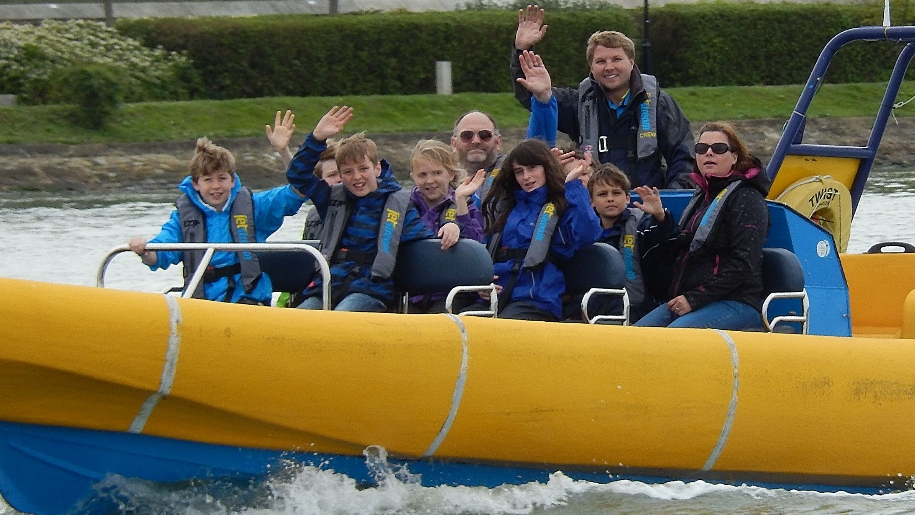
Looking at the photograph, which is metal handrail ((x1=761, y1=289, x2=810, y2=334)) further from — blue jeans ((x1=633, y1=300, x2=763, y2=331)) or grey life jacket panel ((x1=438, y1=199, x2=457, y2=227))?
grey life jacket panel ((x1=438, y1=199, x2=457, y2=227))

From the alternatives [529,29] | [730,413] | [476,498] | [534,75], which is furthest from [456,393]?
[529,29]

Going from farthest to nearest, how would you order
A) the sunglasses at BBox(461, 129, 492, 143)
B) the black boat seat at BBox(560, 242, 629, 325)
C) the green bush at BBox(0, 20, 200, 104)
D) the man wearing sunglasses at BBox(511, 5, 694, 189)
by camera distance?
the green bush at BBox(0, 20, 200, 104) < the man wearing sunglasses at BBox(511, 5, 694, 189) < the sunglasses at BBox(461, 129, 492, 143) < the black boat seat at BBox(560, 242, 629, 325)

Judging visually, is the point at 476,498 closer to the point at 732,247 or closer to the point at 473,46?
the point at 732,247

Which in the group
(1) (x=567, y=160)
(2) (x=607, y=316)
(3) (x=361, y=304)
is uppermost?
(1) (x=567, y=160)

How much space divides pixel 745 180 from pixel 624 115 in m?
Result: 1.17

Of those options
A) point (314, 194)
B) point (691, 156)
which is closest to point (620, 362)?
point (314, 194)

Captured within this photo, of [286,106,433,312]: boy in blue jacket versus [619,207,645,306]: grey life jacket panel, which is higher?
[286,106,433,312]: boy in blue jacket

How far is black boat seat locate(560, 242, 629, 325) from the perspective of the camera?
5.90m

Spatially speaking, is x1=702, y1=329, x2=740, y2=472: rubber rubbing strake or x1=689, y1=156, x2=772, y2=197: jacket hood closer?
x1=702, y1=329, x2=740, y2=472: rubber rubbing strake

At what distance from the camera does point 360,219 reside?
588 cm

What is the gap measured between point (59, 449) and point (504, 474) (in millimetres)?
1598

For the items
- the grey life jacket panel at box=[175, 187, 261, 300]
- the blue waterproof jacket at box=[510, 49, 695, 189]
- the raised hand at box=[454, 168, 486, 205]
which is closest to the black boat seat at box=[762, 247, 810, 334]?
the blue waterproof jacket at box=[510, 49, 695, 189]

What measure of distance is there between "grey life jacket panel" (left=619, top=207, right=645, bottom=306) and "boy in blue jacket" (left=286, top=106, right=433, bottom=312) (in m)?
1.00

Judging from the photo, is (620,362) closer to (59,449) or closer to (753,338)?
(753,338)
